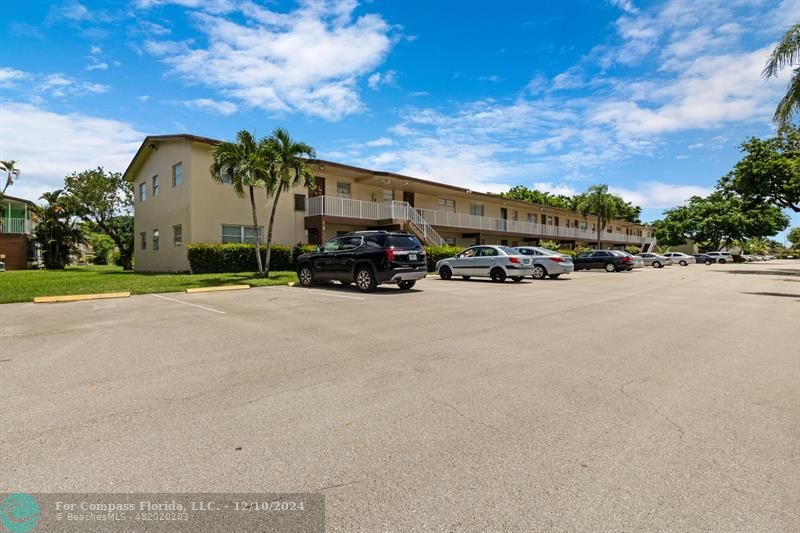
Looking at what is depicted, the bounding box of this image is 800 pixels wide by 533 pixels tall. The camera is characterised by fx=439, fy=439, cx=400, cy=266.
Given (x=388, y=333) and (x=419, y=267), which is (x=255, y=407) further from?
(x=419, y=267)

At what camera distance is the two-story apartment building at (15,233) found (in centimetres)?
3139

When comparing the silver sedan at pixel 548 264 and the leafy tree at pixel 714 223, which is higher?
the leafy tree at pixel 714 223

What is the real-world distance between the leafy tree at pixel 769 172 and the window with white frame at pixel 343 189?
1134 inches

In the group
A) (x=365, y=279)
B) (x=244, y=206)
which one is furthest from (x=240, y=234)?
(x=365, y=279)

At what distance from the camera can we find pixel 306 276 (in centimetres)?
1584

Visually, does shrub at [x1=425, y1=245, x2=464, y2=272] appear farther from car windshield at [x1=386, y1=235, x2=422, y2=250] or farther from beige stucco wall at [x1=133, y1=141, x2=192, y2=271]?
beige stucco wall at [x1=133, y1=141, x2=192, y2=271]

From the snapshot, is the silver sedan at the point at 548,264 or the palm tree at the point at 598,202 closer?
the silver sedan at the point at 548,264

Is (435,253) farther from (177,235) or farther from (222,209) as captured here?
(177,235)

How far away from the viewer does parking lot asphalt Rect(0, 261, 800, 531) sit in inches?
99.3

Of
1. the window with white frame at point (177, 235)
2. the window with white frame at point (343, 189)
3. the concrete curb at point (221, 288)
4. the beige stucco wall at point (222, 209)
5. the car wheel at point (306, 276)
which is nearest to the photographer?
the concrete curb at point (221, 288)

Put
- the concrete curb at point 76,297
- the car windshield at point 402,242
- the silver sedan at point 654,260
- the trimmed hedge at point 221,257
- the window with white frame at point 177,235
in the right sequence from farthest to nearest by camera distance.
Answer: the silver sedan at point 654,260 → the window with white frame at point 177,235 → the trimmed hedge at point 221,257 → the car windshield at point 402,242 → the concrete curb at point 76,297

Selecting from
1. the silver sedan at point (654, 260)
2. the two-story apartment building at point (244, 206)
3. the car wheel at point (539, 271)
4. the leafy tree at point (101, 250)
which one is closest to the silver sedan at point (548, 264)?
the car wheel at point (539, 271)

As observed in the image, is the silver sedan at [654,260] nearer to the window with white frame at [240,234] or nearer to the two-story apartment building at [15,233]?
the window with white frame at [240,234]

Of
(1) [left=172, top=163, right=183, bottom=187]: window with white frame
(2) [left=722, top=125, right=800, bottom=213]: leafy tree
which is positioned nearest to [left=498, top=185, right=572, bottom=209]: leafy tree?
(2) [left=722, top=125, right=800, bottom=213]: leafy tree
